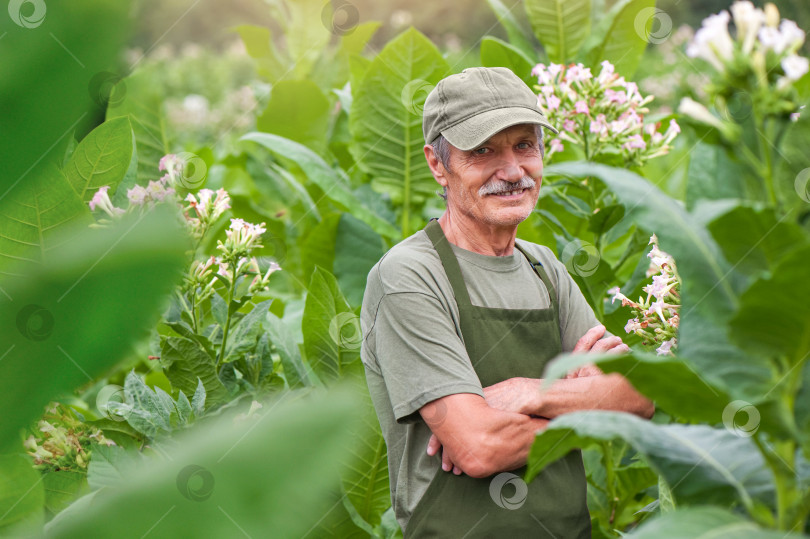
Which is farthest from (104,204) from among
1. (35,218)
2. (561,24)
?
(561,24)

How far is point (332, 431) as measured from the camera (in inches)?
10.9

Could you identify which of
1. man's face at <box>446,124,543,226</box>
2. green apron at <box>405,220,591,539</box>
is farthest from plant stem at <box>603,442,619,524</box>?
man's face at <box>446,124,543,226</box>

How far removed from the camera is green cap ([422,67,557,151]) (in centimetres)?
248

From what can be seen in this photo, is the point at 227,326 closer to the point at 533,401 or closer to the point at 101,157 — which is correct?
the point at 533,401

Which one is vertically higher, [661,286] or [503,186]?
[503,186]

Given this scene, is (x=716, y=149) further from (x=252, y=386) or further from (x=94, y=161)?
(x=252, y=386)

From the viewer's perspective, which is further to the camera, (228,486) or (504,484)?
(504,484)

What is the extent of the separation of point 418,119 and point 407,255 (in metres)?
1.42

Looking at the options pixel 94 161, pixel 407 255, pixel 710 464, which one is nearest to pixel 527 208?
pixel 407 255

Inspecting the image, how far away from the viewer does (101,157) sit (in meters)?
0.84

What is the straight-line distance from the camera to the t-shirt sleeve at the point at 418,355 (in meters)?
2.23

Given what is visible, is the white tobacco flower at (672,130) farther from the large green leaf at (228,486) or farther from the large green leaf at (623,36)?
the large green leaf at (228,486)

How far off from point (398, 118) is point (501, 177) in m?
1.30

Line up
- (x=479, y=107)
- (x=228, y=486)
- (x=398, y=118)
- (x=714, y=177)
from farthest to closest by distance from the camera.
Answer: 1. (x=398, y=118)
2. (x=479, y=107)
3. (x=714, y=177)
4. (x=228, y=486)
